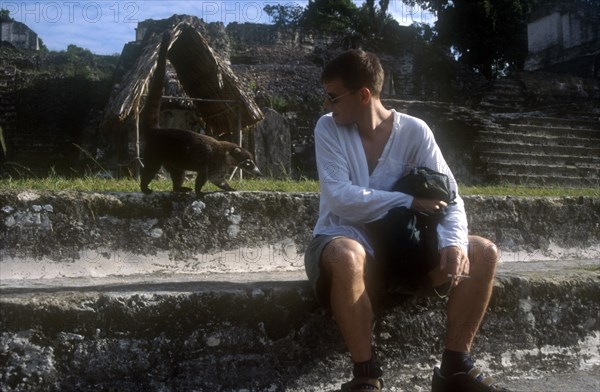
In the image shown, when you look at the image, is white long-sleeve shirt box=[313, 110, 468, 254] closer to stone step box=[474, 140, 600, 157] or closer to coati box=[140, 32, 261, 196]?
coati box=[140, 32, 261, 196]

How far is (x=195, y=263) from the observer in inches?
139

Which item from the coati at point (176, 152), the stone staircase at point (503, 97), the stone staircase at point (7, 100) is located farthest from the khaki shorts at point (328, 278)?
the stone staircase at point (7, 100)

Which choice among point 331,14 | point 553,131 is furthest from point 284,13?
point 553,131

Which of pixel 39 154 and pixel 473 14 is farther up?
pixel 473 14

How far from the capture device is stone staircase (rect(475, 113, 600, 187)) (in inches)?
428

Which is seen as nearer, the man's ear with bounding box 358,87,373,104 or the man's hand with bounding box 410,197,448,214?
the man's hand with bounding box 410,197,448,214

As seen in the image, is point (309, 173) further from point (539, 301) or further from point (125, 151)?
point (539, 301)

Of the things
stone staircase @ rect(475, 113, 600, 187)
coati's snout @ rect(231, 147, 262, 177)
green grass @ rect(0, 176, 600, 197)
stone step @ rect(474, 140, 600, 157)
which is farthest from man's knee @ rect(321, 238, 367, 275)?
stone step @ rect(474, 140, 600, 157)

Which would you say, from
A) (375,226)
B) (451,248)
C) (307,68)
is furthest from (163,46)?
(307,68)

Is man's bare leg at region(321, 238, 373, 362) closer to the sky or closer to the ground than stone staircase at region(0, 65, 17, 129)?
closer to the ground

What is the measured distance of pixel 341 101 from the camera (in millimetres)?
2861

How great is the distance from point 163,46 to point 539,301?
2804 mm

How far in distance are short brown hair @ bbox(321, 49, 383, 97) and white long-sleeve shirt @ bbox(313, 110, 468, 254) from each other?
0.63 feet

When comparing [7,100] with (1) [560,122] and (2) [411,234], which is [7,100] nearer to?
(1) [560,122]
